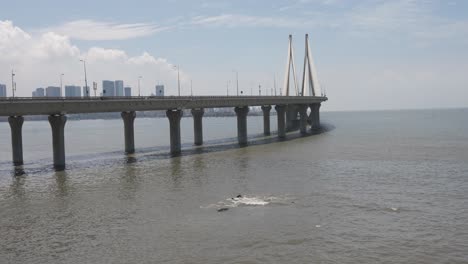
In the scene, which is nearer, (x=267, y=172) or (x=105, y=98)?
(x=267, y=172)

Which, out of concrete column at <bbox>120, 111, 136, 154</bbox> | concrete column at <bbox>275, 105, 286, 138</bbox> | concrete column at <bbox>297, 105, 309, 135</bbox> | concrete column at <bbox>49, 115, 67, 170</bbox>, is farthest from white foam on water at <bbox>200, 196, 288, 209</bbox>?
concrete column at <bbox>297, 105, 309, 135</bbox>

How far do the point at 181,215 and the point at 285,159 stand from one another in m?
34.3

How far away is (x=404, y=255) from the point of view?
2369 centimetres

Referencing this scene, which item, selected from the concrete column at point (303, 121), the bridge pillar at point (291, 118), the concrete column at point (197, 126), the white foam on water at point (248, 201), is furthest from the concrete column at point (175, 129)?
the bridge pillar at point (291, 118)

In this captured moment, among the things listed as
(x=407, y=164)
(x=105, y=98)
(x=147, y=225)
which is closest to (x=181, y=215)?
(x=147, y=225)

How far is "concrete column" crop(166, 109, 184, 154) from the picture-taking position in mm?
78819

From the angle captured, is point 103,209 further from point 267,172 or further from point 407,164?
point 407,164

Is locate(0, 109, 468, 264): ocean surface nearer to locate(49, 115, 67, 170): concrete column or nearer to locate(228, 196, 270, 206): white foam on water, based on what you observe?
locate(228, 196, 270, 206): white foam on water

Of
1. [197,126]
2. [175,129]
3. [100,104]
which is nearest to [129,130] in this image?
[175,129]

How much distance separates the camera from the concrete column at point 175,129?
3103 inches

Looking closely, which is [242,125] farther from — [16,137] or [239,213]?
[239,213]

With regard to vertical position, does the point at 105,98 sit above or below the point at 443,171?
above

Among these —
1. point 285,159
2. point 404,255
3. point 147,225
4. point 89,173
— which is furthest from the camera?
point 285,159

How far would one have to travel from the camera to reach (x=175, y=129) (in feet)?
264
